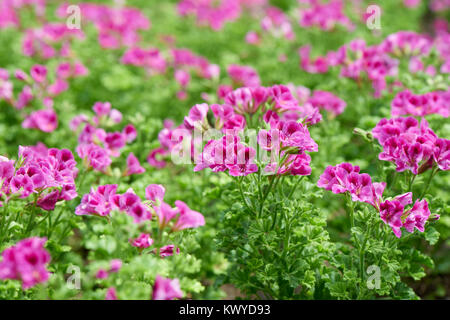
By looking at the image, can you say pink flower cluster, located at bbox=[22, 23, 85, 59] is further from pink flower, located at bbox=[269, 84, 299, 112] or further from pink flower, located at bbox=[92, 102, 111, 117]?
pink flower, located at bbox=[269, 84, 299, 112]

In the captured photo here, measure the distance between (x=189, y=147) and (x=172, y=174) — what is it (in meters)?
0.88

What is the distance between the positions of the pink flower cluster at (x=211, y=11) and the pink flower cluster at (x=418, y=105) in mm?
3357

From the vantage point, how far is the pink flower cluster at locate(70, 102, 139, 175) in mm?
2584

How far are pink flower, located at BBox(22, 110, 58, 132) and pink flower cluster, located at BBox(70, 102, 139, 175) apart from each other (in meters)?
0.37

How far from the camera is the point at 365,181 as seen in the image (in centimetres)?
213

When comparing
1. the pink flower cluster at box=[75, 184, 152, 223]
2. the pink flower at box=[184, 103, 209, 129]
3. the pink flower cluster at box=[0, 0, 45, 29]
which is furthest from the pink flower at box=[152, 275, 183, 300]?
the pink flower cluster at box=[0, 0, 45, 29]

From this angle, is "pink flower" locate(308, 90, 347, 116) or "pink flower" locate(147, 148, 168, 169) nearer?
"pink flower" locate(147, 148, 168, 169)

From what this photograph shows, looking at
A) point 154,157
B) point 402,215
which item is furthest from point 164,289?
point 154,157

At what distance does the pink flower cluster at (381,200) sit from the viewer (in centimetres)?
207

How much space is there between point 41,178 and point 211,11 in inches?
177

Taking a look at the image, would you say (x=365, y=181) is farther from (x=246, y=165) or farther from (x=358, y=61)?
(x=358, y=61)

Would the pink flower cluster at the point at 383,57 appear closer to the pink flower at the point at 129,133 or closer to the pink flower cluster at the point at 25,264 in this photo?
the pink flower at the point at 129,133

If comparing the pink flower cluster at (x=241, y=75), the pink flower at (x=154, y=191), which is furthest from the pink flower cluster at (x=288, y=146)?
the pink flower cluster at (x=241, y=75)
